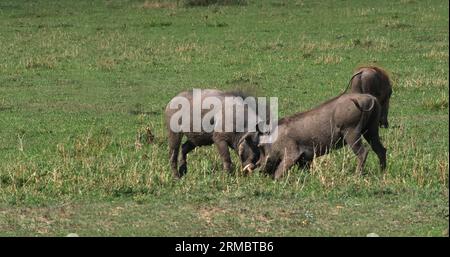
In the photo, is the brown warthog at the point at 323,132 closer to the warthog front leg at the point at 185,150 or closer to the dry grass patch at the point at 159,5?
the warthog front leg at the point at 185,150

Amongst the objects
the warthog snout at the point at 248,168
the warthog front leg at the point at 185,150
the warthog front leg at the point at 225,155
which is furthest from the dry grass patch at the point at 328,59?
the warthog snout at the point at 248,168

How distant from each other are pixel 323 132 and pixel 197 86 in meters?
7.18

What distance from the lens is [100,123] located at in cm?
1519

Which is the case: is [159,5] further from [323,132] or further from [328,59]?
[323,132]

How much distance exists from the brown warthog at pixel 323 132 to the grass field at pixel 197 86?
10.3 inches

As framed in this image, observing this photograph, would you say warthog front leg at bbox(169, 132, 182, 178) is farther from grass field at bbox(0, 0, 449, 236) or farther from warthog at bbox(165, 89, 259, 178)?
grass field at bbox(0, 0, 449, 236)

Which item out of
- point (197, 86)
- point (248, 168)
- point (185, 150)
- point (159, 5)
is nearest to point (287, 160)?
point (248, 168)

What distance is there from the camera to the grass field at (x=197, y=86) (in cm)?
884

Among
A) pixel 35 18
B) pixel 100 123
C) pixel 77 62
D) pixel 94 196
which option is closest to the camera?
pixel 94 196

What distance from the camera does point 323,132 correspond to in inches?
439
